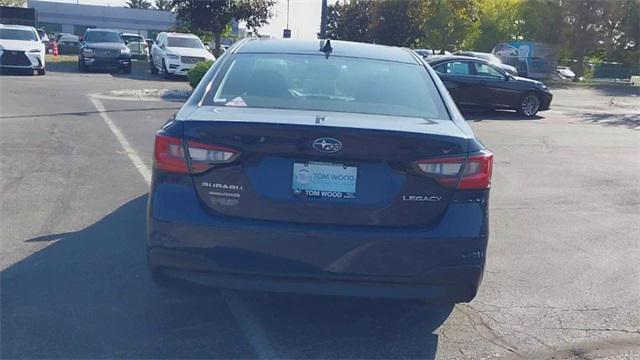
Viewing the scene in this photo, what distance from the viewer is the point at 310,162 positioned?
382cm

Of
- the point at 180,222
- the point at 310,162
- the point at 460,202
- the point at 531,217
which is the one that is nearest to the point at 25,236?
the point at 180,222

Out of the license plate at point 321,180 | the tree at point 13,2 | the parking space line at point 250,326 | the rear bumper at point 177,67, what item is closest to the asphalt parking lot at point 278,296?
the parking space line at point 250,326

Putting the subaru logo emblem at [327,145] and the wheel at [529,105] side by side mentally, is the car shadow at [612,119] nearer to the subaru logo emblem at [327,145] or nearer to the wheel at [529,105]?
the wheel at [529,105]

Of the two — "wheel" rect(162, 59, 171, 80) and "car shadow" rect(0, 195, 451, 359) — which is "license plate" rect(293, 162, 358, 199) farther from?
"wheel" rect(162, 59, 171, 80)

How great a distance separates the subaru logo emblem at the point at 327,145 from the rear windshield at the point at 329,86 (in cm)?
59

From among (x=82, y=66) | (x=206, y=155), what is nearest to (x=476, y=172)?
(x=206, y=155)

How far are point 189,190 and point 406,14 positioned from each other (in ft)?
117

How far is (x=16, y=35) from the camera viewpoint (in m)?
24.8

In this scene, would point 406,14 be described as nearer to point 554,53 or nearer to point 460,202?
point 554,53

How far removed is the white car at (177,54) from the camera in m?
26.7

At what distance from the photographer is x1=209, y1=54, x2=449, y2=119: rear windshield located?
14.6 feet

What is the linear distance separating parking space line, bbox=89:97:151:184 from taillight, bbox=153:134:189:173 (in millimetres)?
4206

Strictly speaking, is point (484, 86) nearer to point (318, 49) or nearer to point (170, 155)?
point (318, 49)

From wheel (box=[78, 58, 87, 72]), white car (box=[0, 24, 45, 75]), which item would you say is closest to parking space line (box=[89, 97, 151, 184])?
white car (box=[0, 24, 45, 75])
